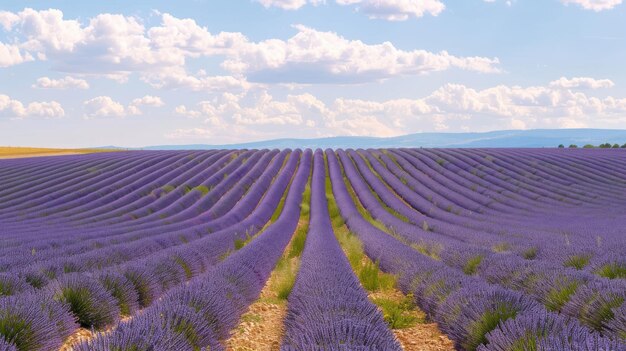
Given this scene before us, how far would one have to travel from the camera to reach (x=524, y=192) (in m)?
22.2

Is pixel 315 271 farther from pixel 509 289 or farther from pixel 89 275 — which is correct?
pixel 89 275

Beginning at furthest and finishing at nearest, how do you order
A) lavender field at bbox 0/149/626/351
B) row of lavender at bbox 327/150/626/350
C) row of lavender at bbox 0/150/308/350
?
1. row of lavender at bbox 0/150/308/350
2. lavender field at bbox 0/149/626/351
3. row of lavender at bbox 327/150/626/350

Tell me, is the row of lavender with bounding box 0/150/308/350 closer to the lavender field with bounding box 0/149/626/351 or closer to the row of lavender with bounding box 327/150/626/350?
the lavender field with bounding box 0/149/626/351

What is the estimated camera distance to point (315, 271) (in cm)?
615

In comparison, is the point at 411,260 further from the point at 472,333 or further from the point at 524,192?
the point at 524,192

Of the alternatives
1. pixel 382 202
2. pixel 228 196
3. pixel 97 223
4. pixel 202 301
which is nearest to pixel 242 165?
pixel 228 196

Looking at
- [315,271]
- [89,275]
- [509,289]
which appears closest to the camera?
[509,289]

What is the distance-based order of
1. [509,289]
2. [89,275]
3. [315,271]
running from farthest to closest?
[315,271]
[89,275]
[509,289]

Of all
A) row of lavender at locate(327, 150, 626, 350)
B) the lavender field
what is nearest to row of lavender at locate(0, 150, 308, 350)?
the lavender field

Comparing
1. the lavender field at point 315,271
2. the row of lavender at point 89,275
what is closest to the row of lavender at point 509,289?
the lavender field at point 315,271

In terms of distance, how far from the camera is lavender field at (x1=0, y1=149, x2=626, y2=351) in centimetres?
380

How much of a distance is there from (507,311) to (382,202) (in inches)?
674

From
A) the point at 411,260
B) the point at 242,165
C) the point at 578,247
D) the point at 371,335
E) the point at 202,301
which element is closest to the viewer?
the point at 371,335

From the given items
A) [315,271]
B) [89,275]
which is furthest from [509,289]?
[89,275]
